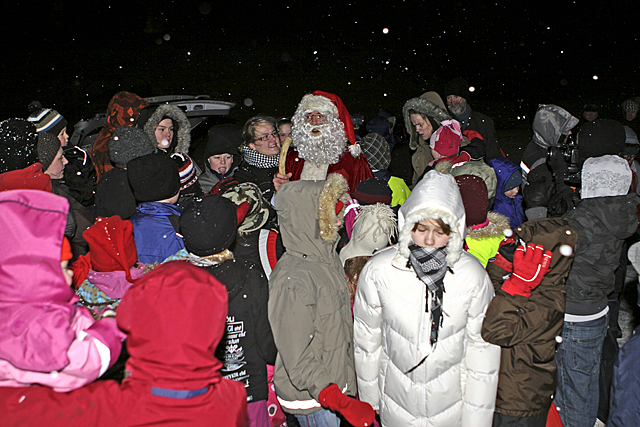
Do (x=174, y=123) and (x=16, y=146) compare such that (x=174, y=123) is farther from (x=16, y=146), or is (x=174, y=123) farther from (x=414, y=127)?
(x=414, y=127)

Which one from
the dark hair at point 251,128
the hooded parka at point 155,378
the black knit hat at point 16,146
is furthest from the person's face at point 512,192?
the black knit hat at point 16,146

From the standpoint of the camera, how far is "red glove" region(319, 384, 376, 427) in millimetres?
2213

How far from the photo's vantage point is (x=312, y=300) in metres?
2.51

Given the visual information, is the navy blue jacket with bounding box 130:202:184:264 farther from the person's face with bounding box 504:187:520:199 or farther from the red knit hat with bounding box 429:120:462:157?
the person's face with bounding box 504:187:520:199

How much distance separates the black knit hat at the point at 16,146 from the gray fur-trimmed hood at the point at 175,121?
1.60m

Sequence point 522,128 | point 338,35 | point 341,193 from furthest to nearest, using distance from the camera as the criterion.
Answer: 1. point 338,35
2. point 522,128
3. point 341,193

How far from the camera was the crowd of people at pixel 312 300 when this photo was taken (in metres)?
1.50

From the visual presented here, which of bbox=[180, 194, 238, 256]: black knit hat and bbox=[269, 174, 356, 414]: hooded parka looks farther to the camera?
bbox=[269, 174, 356, 414]: hooded parka

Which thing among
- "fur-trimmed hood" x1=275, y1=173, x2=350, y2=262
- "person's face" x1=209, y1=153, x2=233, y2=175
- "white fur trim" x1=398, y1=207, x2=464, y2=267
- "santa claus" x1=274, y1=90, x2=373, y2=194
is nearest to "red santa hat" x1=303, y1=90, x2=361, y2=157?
"santa claus" x1=274, y1=90, x2=373, y2=194

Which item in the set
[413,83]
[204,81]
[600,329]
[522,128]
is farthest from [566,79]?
[600,329]

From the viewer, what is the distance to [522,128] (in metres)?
14.7

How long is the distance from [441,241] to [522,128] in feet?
45.7

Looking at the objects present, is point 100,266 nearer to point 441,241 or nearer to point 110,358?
point 110,358

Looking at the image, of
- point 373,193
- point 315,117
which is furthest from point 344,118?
point 373,193
